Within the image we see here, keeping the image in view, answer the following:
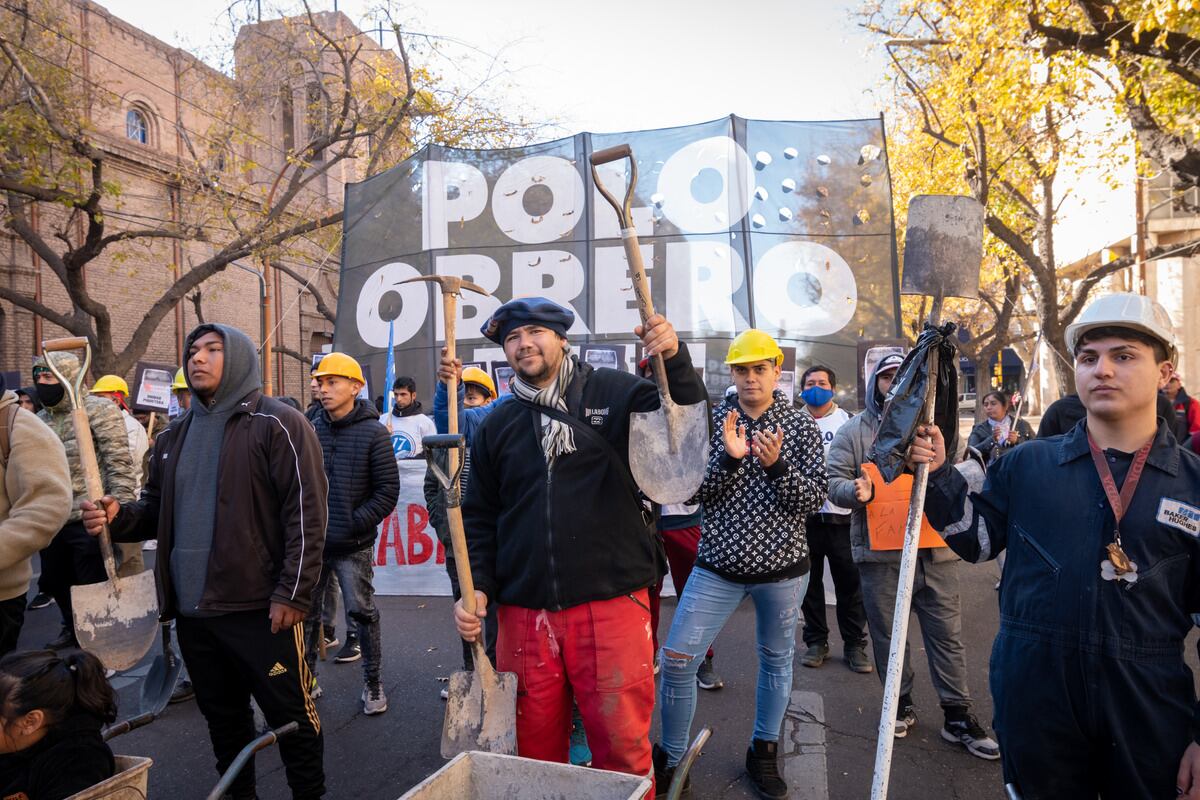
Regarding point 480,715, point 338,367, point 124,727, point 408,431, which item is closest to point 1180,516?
point 480,715

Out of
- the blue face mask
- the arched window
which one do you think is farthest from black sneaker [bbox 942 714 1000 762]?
the arched window

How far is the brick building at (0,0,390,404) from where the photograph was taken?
17.1m

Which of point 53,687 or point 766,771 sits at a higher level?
point 53,687

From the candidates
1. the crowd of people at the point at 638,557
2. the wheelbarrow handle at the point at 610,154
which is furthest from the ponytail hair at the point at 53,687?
the wheelbarrow handle at the point at 610,154

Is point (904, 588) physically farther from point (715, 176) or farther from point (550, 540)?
point (715, 176)

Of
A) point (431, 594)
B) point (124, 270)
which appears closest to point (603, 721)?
point (431, 594)

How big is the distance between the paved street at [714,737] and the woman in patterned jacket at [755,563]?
0.37m

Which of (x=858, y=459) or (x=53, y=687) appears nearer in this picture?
(x=53, y=687)

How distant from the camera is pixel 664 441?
2.63 metres

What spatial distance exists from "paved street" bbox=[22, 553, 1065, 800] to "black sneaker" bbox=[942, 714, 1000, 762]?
0.15 feet

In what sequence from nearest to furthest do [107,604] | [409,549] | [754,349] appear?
[107,604] < [754,349] < [409,549]

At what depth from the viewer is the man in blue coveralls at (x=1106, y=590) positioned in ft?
6.66

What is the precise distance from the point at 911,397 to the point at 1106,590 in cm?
71

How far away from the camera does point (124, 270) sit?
20953 mm
